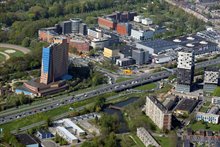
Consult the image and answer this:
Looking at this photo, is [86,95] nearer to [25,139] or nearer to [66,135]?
[66,135]

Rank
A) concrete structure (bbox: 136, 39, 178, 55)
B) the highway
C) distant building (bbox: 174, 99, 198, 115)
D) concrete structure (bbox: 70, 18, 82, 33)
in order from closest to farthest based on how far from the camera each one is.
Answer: the highway, distant building (bbox: 174, 99, 198, 115), concrete structure (bbox: 136, 39, 178, 55), concrete structure (bbox: 70, 18, 82, 33)

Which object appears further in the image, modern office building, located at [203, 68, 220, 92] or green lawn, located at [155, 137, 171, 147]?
modern office building, located at [203, 68, 220, 92]

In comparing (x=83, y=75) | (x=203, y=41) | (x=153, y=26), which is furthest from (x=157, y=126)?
(x=153, y=26)

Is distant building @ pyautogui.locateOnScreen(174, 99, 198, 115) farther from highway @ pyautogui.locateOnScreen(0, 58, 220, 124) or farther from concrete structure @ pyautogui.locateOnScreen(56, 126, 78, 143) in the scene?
concrete structure @ pyautogui.locateOnScreen(56, 126, 78, 143)

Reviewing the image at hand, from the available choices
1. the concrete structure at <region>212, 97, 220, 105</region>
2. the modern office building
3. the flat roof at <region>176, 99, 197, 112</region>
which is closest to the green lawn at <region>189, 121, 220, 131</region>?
the flat roof at <region>176, 99, 197, 112</region>

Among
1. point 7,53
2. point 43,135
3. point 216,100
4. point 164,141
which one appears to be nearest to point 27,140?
point 43,135

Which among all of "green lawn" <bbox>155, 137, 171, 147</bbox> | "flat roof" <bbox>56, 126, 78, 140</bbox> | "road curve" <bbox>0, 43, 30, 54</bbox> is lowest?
"green lawn" <bbox>155, 137, 171, 147</bbox>

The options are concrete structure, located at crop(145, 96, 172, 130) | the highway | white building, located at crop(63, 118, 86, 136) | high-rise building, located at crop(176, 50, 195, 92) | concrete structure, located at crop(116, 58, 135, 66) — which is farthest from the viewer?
concrete structure, located at crop(116, 58, 135, 66)
